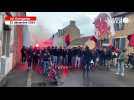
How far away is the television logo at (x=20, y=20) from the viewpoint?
19.6ft

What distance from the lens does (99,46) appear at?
650cm

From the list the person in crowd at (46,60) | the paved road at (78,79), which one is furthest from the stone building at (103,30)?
the person in crowd at (46,60)

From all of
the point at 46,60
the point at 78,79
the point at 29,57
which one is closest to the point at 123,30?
the point at 78,79

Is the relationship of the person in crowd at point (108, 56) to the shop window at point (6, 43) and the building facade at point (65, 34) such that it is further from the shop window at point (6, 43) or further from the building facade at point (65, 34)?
the shop window at point (6, 43)

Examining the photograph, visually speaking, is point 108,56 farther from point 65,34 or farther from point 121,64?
point 65,34

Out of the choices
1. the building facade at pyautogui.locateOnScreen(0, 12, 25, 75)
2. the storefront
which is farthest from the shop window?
the storefront

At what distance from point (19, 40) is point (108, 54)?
140cm

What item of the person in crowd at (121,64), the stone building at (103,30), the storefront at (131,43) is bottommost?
the person in crowd at (121,64)

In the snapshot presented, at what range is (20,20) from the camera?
19.7 feet

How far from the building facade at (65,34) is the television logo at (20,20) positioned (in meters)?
0.41

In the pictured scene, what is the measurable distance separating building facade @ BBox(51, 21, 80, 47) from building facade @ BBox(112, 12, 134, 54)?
59cm

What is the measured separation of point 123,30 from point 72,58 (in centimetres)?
90

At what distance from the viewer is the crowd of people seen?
6359mm
